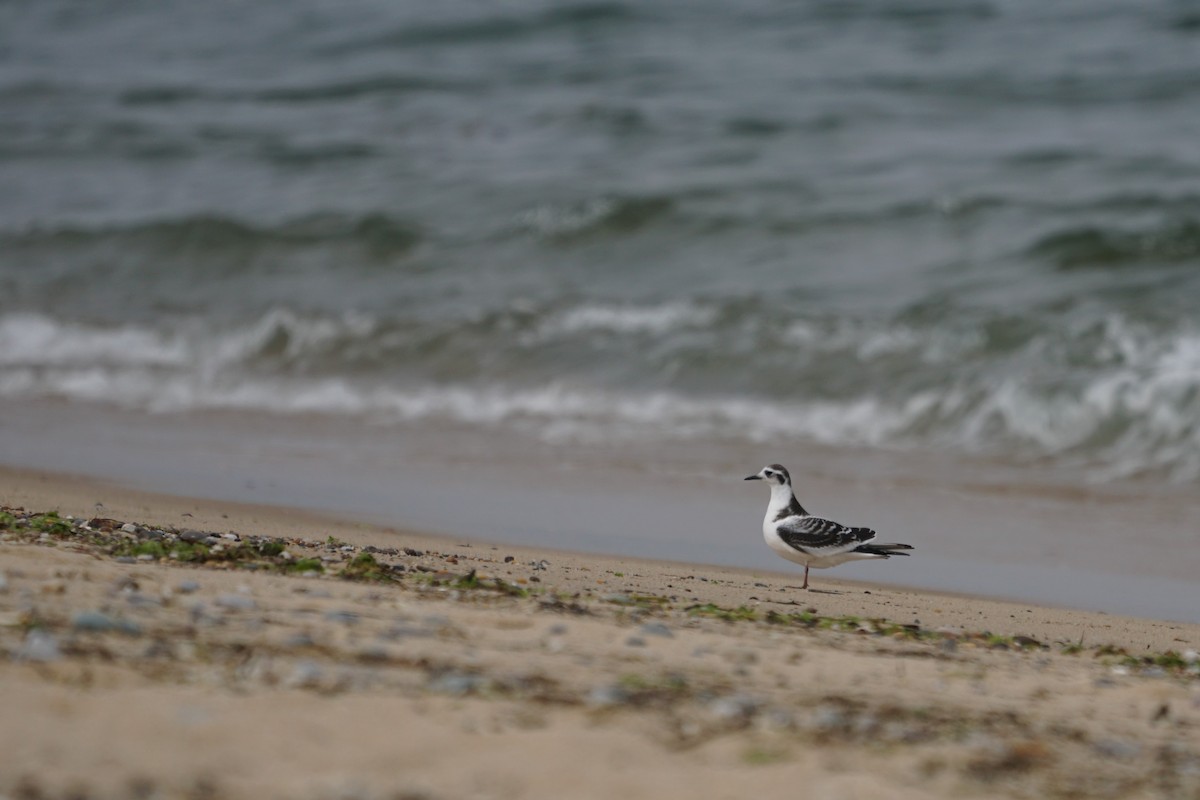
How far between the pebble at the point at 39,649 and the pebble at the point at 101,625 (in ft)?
0.56

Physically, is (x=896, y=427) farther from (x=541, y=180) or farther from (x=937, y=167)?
(x=541, y=180)

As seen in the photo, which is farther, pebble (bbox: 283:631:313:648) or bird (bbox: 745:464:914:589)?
bird (bbox: 745:464:914:589)

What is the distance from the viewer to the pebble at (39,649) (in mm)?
3705

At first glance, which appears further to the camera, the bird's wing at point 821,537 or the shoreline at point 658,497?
the shoreline at point 658,497

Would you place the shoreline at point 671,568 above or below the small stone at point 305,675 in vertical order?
above

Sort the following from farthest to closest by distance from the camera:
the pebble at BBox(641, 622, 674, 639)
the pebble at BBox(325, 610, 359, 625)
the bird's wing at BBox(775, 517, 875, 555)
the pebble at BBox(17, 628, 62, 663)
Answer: the bird's wing at BBox(775, 517, 875, 555) → the pebble at BBox(641, 622, 674, 639) → the pebble at BBox(325, 610, 359, 625) → the pebble at BBox(17, 628, 62, 663)

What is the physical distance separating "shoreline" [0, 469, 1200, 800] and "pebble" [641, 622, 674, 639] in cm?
1

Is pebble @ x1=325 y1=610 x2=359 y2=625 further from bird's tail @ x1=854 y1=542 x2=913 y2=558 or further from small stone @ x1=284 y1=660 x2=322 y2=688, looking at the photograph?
bird's tail @ x1=854 y1=542 x2=913 y2=558

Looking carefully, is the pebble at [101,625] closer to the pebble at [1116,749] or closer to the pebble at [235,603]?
the pebble at [235,603]

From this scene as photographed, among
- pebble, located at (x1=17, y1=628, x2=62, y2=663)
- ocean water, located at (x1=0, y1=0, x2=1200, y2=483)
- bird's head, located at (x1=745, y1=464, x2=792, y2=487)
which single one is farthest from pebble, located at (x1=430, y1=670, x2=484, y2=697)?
ocean water, located at (x1=0, y1=0, x2=1200, y2=483)

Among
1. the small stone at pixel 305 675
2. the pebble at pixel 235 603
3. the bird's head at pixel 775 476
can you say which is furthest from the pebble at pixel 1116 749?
the bird's head at pixel 775 476

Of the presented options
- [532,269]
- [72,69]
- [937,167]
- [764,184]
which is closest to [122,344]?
[532,269]

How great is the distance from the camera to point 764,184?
1681cm

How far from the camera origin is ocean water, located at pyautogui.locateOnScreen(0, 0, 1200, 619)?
31.4 ft
